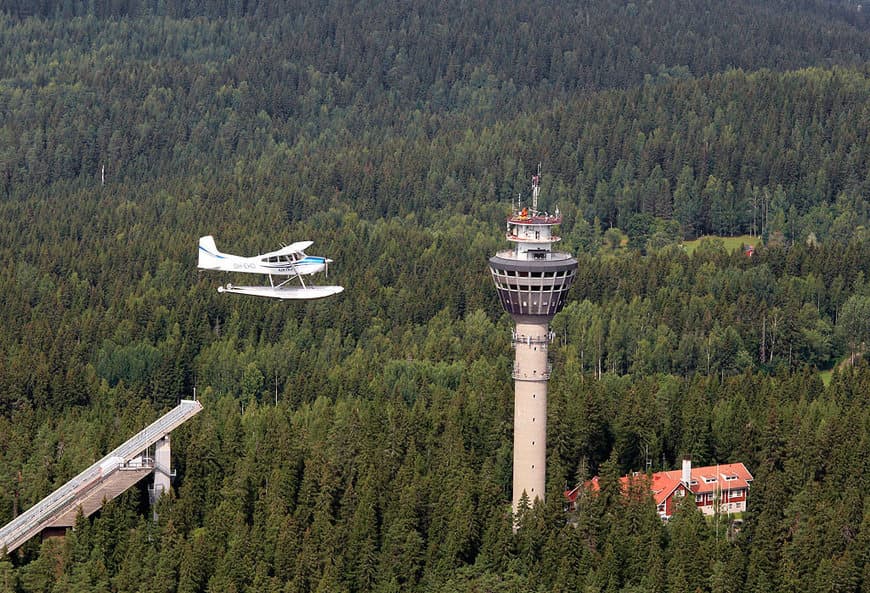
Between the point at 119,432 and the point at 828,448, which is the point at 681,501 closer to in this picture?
the point at 828,448

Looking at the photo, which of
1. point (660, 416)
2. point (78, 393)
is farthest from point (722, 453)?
point (78, 393)

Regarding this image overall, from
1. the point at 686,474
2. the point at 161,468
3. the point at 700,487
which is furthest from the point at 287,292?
the point at 700,487

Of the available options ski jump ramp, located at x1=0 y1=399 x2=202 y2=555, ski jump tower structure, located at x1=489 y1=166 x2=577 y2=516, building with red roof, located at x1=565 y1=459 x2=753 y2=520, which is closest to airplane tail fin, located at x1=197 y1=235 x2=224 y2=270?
ski jump ramp, located at x1=0 y1=399 x2=202 y2=555

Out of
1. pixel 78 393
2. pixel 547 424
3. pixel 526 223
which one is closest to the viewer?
pixel 526 223

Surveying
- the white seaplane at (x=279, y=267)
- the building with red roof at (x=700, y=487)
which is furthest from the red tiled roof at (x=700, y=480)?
the white seaplane at (x=279, y=267)

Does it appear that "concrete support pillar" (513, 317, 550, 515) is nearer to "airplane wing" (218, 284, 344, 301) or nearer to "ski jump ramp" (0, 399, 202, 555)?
"airplane wing" (218, 284, 344, 301)

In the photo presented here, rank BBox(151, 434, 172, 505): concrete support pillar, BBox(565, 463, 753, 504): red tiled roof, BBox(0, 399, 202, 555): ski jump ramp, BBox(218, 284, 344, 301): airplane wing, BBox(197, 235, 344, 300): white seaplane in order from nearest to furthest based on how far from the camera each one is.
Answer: BBox(0, 399, 202, 555): ski jump ramp, BBox(218, 284, 344, 301): airplane wing, BBox(197, 235, 344, 300): white seaplane, BBox(151, 434, 172, 505): concrete support pillar, BBox(565, 463, 753, 504): red tiled roof

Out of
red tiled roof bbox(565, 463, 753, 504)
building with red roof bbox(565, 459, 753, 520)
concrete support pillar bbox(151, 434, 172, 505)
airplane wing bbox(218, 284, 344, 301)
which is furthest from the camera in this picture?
red tiled roof bbox(565, 463, 753, 504)

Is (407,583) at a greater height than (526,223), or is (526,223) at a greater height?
(526,223)
